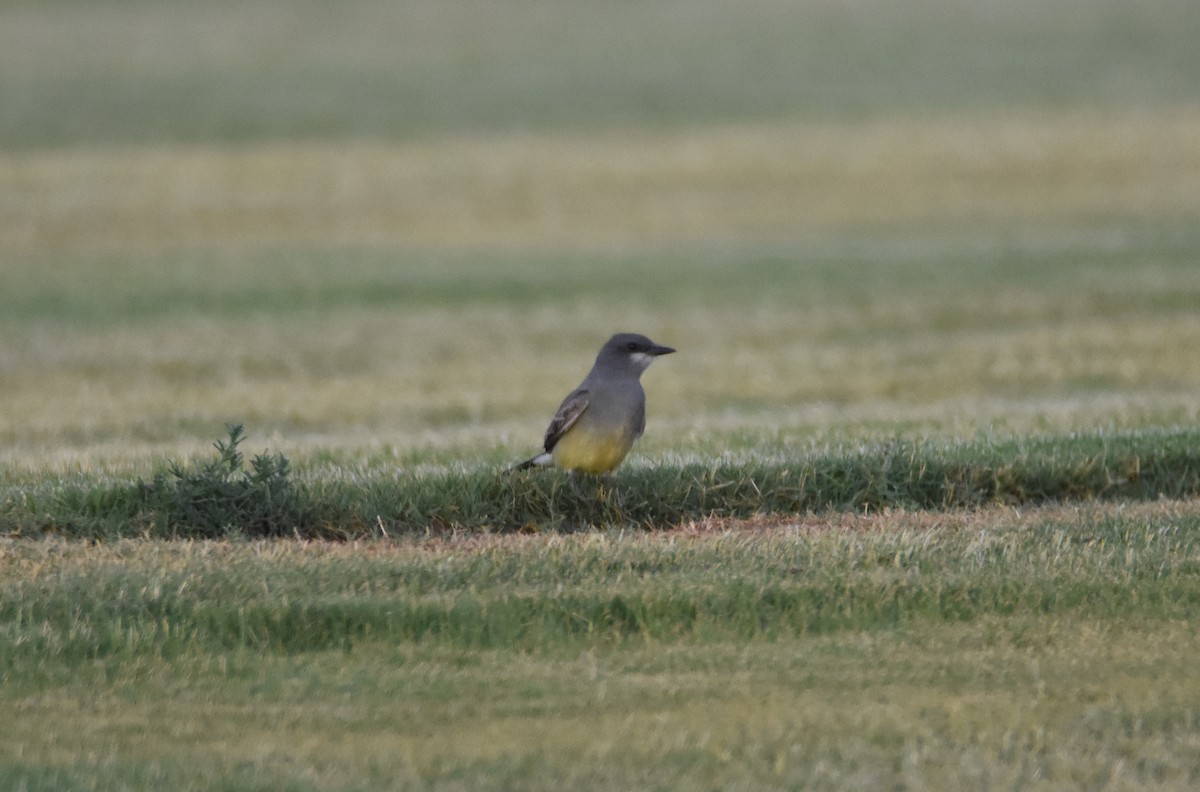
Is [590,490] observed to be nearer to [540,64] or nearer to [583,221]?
[583,221]

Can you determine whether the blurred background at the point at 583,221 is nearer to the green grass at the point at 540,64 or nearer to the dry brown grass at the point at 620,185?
the dry brown grass at the point at 620,185

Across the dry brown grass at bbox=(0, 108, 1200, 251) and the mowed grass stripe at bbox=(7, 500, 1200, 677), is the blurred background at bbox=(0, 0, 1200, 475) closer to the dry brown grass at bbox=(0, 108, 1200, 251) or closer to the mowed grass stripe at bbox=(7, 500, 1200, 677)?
the dry brown grass at bbox=(0, 108, 1200, 251)

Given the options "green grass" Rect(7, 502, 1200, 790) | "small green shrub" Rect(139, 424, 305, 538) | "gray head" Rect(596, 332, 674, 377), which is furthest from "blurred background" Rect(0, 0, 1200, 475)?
"green grass" Rect(7, 502, 1200, 790)

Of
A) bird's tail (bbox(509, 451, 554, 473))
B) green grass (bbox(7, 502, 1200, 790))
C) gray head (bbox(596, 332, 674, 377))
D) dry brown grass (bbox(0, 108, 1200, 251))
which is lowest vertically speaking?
green grass (bbox(7, 502, 1200, 790))

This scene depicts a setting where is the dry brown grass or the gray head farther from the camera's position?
the dry brown grass

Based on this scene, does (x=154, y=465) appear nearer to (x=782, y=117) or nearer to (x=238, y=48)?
(x=782, y=117)

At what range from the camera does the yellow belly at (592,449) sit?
8859 millimetres

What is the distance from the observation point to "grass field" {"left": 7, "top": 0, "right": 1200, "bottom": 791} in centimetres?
629

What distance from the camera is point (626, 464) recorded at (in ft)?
32.3

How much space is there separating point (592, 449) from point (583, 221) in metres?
28.0

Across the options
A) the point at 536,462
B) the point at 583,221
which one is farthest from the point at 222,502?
the point at 583,221

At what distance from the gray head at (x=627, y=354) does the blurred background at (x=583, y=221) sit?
57.9 inches

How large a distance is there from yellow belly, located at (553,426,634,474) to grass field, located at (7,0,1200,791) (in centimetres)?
34

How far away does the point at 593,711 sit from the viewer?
6387 millimetres
